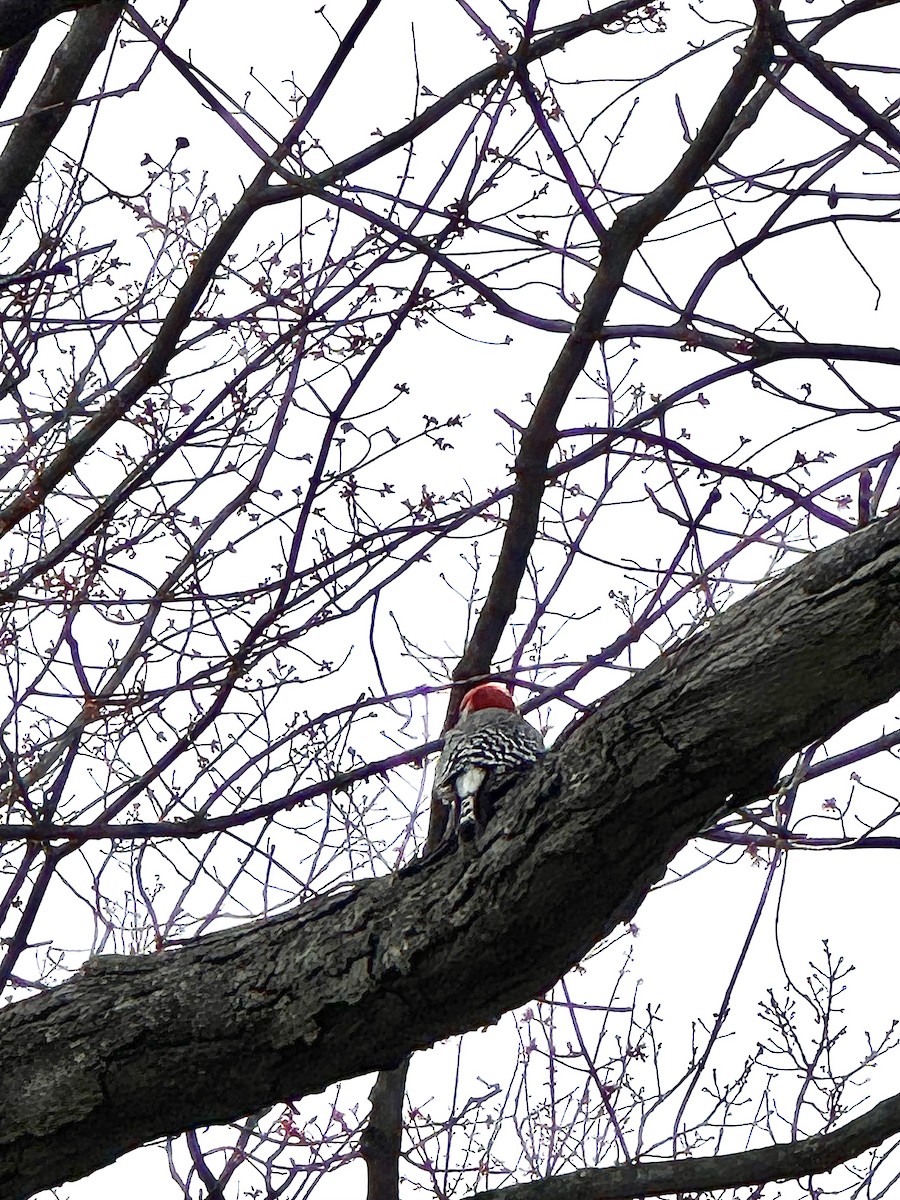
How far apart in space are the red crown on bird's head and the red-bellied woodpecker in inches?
3.2

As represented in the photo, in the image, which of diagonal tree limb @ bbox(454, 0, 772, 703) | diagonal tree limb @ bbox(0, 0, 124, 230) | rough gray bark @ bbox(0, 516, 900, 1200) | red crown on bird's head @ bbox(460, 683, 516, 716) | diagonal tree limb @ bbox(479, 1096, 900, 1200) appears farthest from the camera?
red crown on bird's head @ bbox(460, 683, 516, 716)

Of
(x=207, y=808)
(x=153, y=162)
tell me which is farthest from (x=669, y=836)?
(x=153, y=162)

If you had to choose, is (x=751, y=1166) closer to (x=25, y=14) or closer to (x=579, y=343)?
(x=579, y=343)

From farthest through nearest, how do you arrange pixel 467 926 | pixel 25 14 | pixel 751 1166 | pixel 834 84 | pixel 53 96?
pixel 53 96
pixel 834 84
pixel 751 1166
pixel 467 926
pixel 25 14

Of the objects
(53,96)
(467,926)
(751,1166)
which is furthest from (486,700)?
(53,96)

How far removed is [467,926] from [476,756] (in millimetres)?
623

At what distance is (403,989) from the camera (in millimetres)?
2316

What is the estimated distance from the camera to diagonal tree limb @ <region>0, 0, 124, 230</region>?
3.40 meters

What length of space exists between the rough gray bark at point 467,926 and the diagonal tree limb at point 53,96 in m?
2.14

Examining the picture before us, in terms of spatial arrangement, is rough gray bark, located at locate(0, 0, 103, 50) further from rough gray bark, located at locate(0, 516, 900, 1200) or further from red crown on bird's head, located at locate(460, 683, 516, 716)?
red crown on bird's head, located at locate(460, 683, 516, 716)

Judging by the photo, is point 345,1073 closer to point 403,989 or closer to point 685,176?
point 403,989

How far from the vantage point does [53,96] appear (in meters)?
3.50

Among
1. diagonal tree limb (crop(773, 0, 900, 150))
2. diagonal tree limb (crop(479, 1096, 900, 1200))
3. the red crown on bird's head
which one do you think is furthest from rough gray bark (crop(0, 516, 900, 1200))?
diagonal tree limb (crop(773, 0, 900, 150))

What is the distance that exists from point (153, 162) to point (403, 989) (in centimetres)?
281
